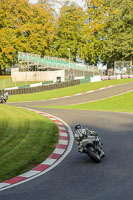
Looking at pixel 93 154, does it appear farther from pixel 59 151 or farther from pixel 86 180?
pixel 59 151

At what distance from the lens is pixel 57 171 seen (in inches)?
313

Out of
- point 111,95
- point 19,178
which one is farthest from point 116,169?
point 111,95

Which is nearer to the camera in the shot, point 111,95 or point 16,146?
point 16,146

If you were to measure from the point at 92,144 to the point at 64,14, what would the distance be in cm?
6634

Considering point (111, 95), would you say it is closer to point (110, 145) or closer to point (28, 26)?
point (110, 145)

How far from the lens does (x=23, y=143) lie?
10.7 meters

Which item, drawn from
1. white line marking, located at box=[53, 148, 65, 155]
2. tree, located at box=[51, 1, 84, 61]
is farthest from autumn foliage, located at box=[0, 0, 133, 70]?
white line marking, located at box=[53, 148, 65, 155]

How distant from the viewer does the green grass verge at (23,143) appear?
841cm

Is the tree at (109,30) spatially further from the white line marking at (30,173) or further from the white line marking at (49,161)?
the white line marking at (30,173)

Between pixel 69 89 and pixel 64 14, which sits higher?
pixel 64 14

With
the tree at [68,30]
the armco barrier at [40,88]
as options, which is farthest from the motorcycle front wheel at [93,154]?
the tree at [68,30]

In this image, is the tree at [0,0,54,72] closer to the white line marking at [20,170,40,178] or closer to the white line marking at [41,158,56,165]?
the white line marking at [41,158,56,165]

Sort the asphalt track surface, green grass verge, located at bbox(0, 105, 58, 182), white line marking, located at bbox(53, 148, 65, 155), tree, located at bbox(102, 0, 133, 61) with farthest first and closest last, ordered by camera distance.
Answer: tree, located at bbox(102, 0, 133, 61) < white line marking, located at bbox(53, 148, 65, 155) < green grass verge, located at bbox(0, 105, 58, 182) < the asphalt track surface

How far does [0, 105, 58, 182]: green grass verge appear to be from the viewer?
841cm
